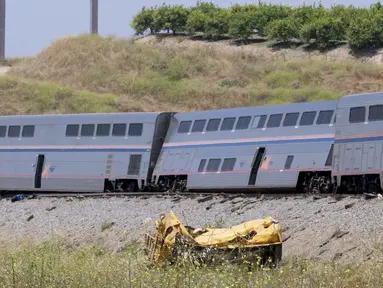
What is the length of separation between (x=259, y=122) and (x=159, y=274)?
639 inches

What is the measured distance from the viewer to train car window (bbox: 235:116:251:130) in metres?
30.7

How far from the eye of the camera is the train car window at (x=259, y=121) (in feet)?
99.1

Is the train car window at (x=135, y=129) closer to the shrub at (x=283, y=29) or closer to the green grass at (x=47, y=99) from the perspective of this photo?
the green grass at (x=47, y=99)

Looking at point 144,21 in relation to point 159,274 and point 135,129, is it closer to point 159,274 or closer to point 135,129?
point 135,129

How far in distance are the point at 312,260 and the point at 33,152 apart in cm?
2167

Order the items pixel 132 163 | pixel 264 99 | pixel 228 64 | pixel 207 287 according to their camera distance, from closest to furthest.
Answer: pixel 207 287, pixel 132 163, pixel 264 99, pixel 228 64

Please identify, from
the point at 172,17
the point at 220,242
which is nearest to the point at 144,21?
the point at 172,17

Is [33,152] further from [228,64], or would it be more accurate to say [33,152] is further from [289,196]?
[228,64]

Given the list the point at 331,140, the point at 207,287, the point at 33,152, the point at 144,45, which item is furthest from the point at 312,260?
the point at 144,45

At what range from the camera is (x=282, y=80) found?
218ft

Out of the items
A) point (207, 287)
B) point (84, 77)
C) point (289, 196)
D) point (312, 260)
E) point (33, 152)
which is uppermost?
point (207, 287)

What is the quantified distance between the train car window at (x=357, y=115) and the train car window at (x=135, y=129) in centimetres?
933

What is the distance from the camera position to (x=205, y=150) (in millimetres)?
31688

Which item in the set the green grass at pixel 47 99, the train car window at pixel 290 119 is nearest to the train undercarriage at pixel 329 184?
the train car window at pixel 290 119
